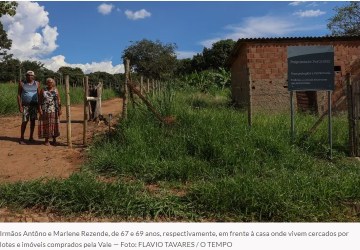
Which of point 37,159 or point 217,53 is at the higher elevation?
point 217,53

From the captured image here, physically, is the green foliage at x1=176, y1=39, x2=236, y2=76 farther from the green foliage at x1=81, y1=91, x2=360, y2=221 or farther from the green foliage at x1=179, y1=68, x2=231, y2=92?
the green foliage at x1=81, y1=91, x2=360, y2=221

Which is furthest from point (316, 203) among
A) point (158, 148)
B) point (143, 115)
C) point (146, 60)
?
point (146, 60)

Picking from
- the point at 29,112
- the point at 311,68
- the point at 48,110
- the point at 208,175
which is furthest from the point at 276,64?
the point at 208,175

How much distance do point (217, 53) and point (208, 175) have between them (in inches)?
1640

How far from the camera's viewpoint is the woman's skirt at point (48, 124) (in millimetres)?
7719

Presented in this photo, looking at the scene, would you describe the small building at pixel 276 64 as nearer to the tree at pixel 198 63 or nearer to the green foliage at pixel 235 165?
the green foliage at pixel 235 165

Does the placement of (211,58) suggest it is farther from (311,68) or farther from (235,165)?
(235,165)

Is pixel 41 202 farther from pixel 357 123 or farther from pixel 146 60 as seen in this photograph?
pixel 146 60

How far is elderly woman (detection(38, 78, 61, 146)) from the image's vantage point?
25.2 feet

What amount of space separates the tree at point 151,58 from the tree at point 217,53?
471 centimetres

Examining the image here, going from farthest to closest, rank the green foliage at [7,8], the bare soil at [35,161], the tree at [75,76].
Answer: the tree at [75,76], the green foliage at [7,8], the bare soil at [35,161]

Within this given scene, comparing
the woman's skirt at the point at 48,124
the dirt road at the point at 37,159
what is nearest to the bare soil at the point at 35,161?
the dirt road at the point at 37,159

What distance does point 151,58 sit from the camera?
43.5 meters
